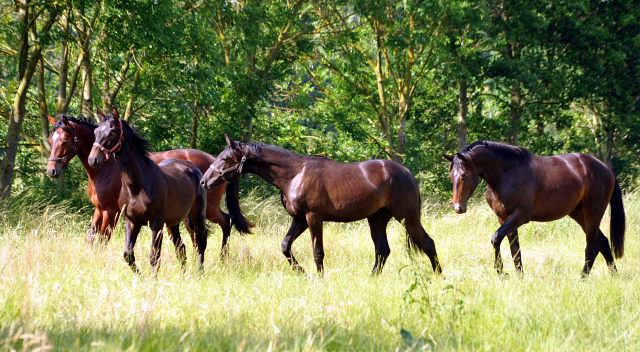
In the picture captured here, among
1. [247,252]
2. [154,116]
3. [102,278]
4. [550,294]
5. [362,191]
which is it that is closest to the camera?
[550,294]

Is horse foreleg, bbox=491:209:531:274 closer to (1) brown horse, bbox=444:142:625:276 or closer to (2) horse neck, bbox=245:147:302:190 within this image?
(1) brown horse, bbox=444:142:625:276

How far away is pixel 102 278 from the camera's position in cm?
518

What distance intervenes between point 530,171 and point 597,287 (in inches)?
69.8

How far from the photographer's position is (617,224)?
277 inches

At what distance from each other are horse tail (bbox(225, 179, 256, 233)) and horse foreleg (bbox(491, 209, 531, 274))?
3804 mm

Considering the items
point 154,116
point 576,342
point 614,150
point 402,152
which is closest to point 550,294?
point 576,342

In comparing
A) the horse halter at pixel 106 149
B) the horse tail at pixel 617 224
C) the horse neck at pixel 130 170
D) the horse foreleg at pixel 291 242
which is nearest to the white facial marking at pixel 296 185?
the horse foreleg at pixel 291 242

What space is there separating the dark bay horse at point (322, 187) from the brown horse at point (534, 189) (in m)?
0.64

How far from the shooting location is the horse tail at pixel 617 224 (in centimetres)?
698

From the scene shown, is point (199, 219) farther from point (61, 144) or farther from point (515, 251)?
point (515, 251)

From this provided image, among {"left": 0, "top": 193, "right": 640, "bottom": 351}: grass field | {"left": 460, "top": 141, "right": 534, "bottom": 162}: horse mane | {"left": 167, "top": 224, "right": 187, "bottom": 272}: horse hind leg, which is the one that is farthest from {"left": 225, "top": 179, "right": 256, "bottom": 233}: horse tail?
{"left": 460, "top": 141, "right": 534, "bottom": 162}: horse mane

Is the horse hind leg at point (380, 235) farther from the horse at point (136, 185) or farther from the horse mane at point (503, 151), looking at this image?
the horse at point (136, 185)

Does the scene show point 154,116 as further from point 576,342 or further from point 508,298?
point 576,342

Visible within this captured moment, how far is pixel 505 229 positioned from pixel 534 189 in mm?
A: 731
